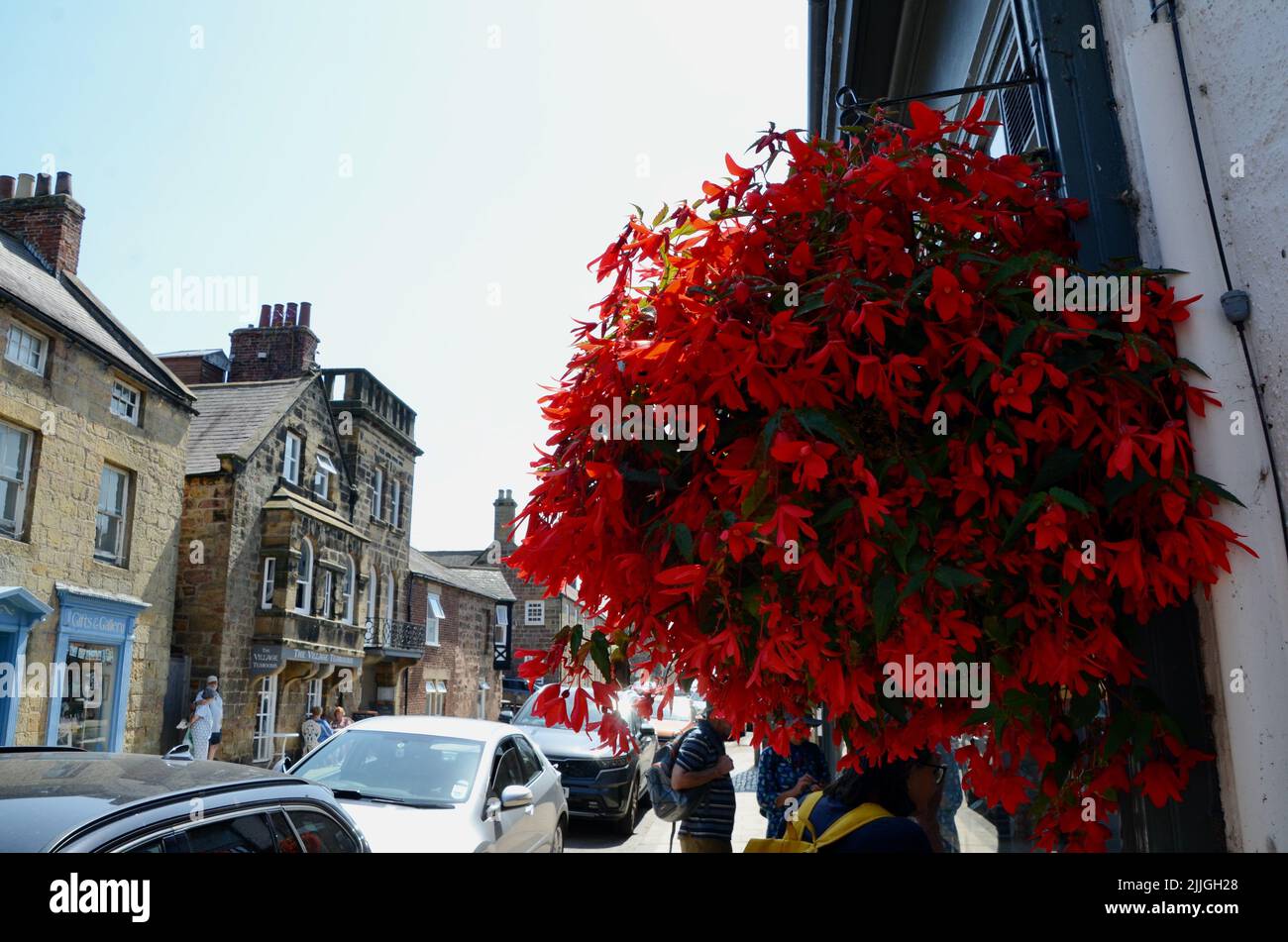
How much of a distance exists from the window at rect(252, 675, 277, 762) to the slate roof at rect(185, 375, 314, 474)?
5421 mm

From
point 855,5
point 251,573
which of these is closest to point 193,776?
point 855,5

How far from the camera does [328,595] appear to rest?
25.2 m

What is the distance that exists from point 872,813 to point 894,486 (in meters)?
1.33

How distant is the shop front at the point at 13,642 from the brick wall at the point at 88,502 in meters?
0.36

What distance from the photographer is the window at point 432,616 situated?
32.8 metres

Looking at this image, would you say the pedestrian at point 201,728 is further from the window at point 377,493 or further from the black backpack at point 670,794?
the window at point 377,493

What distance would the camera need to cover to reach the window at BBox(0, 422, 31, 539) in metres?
15.9

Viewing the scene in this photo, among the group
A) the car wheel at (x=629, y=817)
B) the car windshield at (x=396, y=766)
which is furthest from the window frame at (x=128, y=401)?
the car windshield at (x=396, y=766)

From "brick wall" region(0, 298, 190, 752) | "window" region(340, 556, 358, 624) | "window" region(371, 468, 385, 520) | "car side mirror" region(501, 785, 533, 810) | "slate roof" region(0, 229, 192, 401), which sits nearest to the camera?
"car side mirror" region(501, 785, 533, 810)

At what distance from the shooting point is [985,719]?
1.76 metres

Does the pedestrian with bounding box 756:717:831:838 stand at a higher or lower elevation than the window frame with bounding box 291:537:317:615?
lower

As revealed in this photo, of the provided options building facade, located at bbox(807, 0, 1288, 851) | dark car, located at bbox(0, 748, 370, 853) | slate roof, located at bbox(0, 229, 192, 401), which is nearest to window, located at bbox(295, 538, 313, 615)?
slate roof, located at bbox(0, 229, 192, 401)

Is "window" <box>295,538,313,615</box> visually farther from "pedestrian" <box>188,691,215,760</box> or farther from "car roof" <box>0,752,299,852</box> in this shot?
"car roof" <box>0,752,299,852</box>

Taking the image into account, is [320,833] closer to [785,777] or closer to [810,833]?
[810,833]
